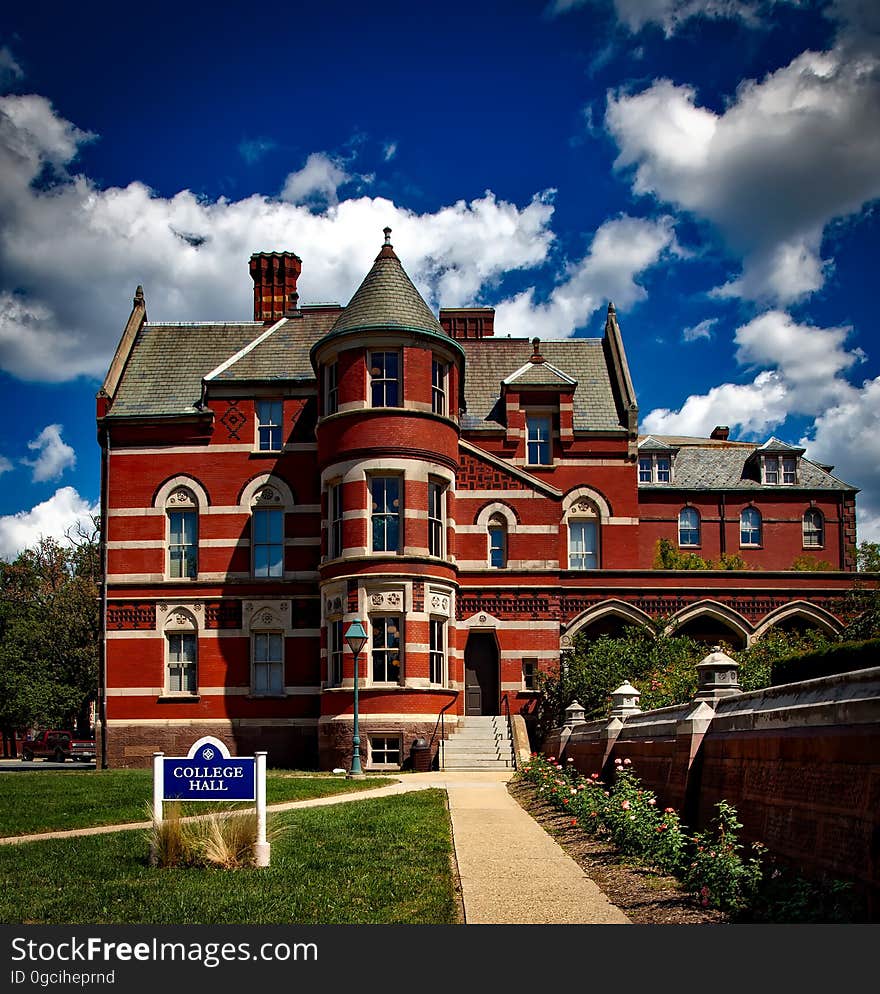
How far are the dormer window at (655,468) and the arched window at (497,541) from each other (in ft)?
53.6

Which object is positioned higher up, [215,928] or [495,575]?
[495,575]

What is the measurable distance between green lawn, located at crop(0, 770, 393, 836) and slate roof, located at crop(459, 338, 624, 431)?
15.9 m

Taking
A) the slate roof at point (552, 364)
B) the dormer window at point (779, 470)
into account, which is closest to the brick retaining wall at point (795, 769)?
the slate roof at point (552, 364)

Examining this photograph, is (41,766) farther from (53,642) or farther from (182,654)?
(53,642)

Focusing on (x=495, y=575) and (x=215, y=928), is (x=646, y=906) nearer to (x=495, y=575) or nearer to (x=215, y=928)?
(x=215, y=928)

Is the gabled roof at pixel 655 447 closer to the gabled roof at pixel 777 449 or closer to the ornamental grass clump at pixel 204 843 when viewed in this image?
the gabled roof at pixel 777 449

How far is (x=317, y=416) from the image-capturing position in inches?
1438

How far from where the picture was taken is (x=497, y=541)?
37156 millimetres

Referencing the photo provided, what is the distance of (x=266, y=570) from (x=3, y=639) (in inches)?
1235

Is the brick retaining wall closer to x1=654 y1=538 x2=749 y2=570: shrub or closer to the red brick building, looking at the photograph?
the red brick building

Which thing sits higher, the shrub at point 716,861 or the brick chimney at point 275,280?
the brick chimney at point 275,280

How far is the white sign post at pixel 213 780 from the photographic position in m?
12.0

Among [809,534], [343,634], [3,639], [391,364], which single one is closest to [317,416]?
[391,364]

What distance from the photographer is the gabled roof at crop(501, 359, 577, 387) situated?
4028cm
